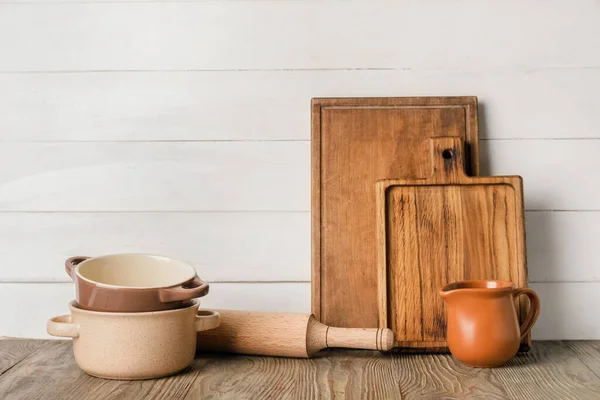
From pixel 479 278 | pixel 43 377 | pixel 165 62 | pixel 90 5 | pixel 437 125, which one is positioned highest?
pixel 90 5

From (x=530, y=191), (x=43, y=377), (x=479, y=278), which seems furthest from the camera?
(x=530, y=191)

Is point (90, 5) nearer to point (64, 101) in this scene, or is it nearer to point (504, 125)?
point (64, 101)

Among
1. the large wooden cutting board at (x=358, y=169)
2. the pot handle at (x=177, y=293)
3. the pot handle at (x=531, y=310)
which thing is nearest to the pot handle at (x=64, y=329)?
the pot handle at (x=177, y=293)

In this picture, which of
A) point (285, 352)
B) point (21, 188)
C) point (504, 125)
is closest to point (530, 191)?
point (504, 125)

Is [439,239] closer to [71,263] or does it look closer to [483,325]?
[483,325]

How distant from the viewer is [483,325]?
0.84 metres

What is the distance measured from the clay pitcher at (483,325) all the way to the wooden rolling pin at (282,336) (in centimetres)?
10

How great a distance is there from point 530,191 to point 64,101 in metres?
0.89

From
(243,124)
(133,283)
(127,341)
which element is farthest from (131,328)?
(243,124)

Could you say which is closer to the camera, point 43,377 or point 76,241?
point 43,377

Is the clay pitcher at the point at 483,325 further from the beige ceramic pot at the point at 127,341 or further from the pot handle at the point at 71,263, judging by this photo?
the pot handle at the point at 71,263

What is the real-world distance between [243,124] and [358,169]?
0.23m

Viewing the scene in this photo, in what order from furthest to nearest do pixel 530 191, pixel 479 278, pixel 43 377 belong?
pixel 530 191
pixel 479 278
pixel 43 377

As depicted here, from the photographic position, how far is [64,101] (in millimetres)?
1105
